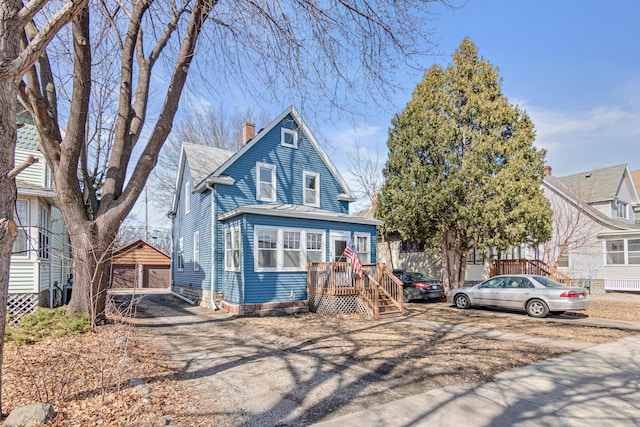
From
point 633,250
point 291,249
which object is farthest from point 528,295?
point 633,250

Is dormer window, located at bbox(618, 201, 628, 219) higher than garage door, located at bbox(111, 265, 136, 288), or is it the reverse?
dormer window, located at bbox(618, 201, 628, 219)

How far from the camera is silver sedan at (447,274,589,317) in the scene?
11914 millimetres

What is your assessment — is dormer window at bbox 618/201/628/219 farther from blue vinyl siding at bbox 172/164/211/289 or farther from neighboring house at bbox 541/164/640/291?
blue vinyl siding at bbox 172/164/211/289

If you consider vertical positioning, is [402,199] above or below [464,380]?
above

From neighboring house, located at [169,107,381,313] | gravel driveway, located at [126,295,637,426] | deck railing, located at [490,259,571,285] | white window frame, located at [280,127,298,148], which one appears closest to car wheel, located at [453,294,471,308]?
gravel driveway, located at [126,295,637,426]

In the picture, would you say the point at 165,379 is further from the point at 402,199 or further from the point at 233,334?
the point at 402,199

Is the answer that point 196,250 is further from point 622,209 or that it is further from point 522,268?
point 622,209

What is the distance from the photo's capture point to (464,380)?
5.88 m

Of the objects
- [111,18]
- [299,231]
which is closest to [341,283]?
[299,231]

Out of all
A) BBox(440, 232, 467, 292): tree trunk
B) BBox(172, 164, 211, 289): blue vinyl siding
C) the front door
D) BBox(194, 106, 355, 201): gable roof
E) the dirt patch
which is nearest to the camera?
the dirt patch

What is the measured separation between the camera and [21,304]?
11258 millimetres

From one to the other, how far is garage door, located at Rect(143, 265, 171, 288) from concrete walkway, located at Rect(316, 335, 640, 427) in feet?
105

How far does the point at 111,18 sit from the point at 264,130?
7.89m

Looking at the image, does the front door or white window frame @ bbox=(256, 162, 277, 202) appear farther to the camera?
white window frame @ bbox=(256, 162, 277, 202)
